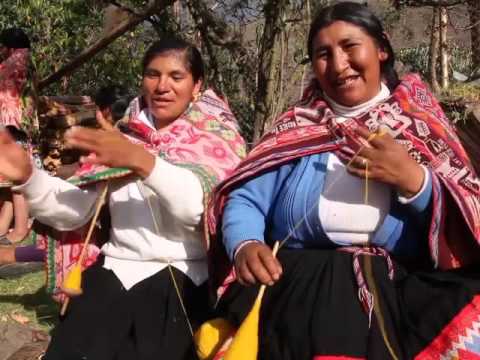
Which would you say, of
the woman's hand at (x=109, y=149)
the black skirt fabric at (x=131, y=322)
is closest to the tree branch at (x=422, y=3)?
the black skirt fabric at (x=131, y=322)

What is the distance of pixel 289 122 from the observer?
96.1 inches

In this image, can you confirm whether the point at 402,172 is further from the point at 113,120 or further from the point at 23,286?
the point at 23,286

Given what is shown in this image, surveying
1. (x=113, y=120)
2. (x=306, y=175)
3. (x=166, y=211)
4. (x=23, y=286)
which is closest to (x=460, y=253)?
(x=306, y=175)

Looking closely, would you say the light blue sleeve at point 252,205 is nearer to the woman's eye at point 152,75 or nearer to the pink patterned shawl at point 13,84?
the woman's eye at point 152,75

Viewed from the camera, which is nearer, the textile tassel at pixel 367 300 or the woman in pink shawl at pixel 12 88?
the textile tassel at pixel 367 300

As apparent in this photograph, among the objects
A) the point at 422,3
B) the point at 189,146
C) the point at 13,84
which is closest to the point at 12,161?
the point at 189,146

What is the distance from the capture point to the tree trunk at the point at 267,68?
5274 mm

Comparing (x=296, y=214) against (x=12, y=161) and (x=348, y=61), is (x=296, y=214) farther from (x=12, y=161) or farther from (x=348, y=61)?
(x=12, y=161)

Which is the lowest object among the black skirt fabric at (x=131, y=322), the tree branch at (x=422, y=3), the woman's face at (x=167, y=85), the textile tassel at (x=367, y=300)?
the black skirt fabric at (x=131, y=322)

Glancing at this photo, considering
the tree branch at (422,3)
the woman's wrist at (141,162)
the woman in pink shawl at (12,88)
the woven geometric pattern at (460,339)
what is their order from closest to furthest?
the woven geometric pattern at (460,339), the woman's wrist at (141,162), the tree branch at (422,3), the woman in pink shawl at (12,88)

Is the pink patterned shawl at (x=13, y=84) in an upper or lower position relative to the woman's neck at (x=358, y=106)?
upper

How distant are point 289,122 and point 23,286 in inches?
118

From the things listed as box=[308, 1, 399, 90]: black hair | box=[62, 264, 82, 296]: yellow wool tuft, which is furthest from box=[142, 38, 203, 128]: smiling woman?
box=[62, 264, 82, 296]: yellow wool tuft

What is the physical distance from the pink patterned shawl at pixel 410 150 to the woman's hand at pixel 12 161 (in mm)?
668
